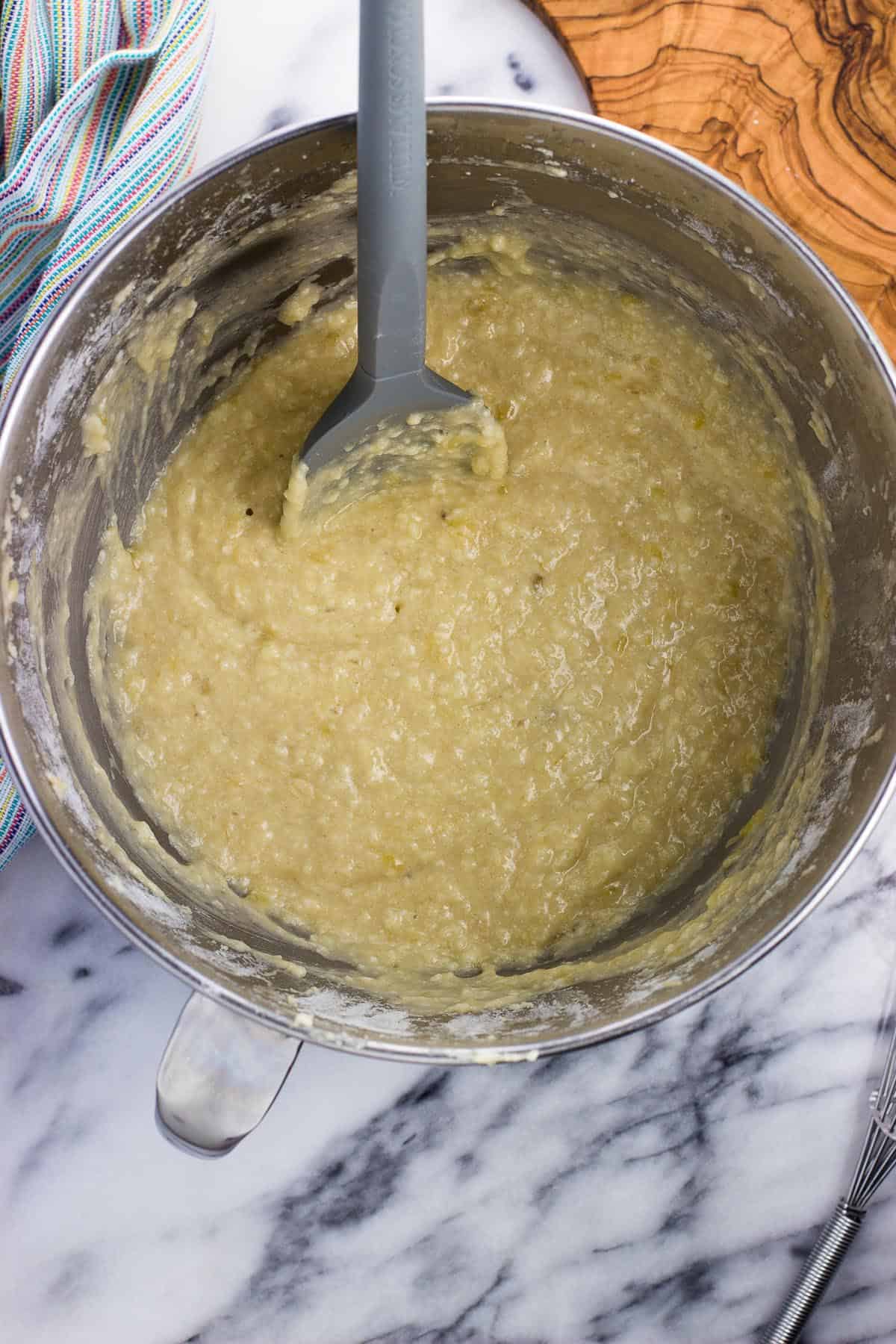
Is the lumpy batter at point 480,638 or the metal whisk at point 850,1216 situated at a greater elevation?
the lumpy batter at point 480,638

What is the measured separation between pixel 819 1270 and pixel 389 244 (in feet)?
5.10

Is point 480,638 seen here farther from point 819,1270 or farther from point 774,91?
point 819,1270

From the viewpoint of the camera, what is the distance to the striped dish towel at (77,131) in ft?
5.06

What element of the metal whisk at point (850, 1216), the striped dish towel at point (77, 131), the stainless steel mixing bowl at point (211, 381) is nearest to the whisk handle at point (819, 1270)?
the metal whisk at point (850, 1216)

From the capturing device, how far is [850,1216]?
174 centimetres

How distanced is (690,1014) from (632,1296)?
0.44m

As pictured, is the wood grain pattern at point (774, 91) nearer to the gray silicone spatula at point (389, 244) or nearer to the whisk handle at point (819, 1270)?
the gray silicone spatula at point (389, 244)

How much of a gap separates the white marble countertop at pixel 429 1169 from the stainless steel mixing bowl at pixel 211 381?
0.85ft

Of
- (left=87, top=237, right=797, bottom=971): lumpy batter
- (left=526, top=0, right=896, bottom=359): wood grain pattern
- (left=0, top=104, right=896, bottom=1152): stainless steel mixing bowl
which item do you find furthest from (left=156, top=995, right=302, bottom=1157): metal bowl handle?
(left=526, top=0, right=896, bottom=359): wood grain pattern

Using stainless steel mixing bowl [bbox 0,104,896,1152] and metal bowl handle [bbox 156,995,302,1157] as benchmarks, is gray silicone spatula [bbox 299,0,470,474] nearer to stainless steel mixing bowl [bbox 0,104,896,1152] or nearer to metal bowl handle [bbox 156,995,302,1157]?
stainless steel mixing bowl [bbox 0,104,896,1152]

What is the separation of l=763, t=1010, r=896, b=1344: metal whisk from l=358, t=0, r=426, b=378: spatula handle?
1243mm

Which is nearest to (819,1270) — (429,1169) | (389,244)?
(429,1169)

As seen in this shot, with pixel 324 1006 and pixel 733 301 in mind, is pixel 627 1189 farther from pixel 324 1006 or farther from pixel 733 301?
pixel 733 301

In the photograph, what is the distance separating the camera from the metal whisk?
1.74 metres
